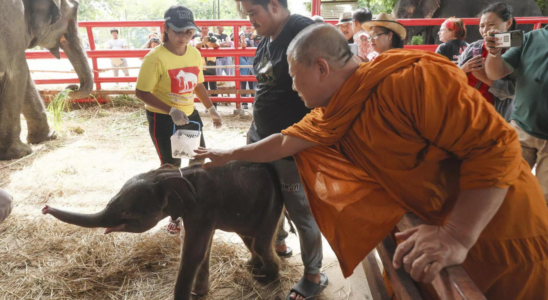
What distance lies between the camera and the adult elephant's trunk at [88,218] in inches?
78.4

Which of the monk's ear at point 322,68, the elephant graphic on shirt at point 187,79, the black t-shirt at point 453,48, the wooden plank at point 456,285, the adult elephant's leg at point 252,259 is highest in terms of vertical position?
the monk's ear at point 322,68

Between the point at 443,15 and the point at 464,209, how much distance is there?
1557cm

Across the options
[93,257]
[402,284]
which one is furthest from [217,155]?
[93,257]

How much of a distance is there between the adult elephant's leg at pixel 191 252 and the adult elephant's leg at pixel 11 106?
4.18 m

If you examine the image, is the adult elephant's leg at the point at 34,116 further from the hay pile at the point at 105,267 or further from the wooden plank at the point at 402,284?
the wooden plank at the point at 402,284

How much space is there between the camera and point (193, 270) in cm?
Result: 213

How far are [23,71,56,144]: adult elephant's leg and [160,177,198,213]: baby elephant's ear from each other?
5043 millimetres

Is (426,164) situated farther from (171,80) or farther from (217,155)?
(171,80)

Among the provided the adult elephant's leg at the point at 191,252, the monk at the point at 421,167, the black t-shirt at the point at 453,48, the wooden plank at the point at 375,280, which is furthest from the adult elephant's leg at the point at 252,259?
the black t-shirt at the point at 453,48

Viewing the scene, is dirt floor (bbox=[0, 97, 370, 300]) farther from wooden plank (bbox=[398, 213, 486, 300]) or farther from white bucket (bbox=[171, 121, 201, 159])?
wooden plank (bbox=[398, 213, 486, 300])

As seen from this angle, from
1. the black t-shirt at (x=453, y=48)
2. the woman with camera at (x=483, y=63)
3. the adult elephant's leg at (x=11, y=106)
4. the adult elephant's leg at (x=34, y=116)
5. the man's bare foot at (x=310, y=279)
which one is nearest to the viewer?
the man's bare foot at (x=310, y=279)

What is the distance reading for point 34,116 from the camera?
589cm

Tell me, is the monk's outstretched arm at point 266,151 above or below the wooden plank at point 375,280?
above

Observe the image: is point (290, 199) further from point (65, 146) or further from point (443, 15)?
point (443, 15)
